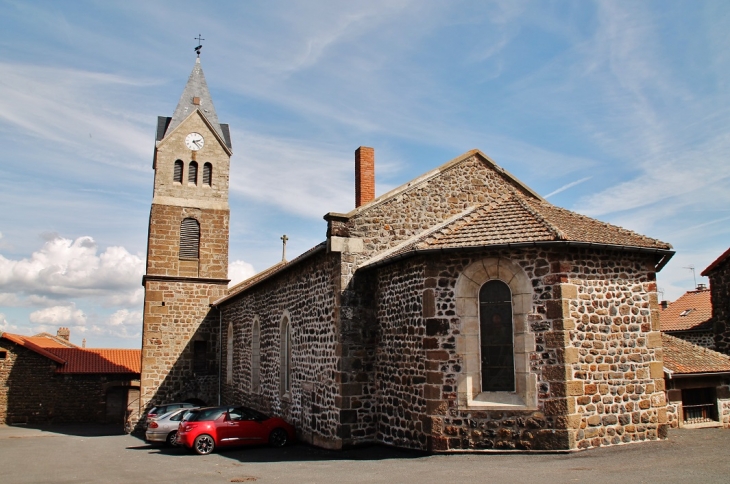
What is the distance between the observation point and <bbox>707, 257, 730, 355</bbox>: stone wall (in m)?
19.8

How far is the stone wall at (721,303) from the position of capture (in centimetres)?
1984

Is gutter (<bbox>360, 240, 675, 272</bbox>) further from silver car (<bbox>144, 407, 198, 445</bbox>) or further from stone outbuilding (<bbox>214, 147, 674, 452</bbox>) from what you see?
silver car (<bbox>144, 407, 198, 445</bbox>)

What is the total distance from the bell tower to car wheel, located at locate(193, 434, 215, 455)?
11.2 meters

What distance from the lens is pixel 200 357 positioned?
27422 millimetres

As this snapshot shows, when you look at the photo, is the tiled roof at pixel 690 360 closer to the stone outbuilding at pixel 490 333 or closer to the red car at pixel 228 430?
the stone outbuilding at pixel 490 333

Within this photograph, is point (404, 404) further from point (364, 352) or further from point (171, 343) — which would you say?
point (171, 343)

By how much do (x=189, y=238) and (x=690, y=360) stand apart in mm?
21254

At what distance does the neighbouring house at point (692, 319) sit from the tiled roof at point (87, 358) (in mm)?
25197

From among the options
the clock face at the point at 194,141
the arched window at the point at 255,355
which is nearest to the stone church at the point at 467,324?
the arched window at the point at 255,355

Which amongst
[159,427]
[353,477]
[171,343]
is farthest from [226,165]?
[353,477]

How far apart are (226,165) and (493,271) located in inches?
783

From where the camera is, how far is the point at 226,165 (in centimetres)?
2947

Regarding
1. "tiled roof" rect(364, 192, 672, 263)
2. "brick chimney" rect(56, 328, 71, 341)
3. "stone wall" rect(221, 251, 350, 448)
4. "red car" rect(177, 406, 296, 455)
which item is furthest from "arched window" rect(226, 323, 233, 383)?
"brick chimney" rect(56, 328, 71, 341)

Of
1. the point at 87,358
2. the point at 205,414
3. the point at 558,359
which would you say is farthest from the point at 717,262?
the point at 87,358
